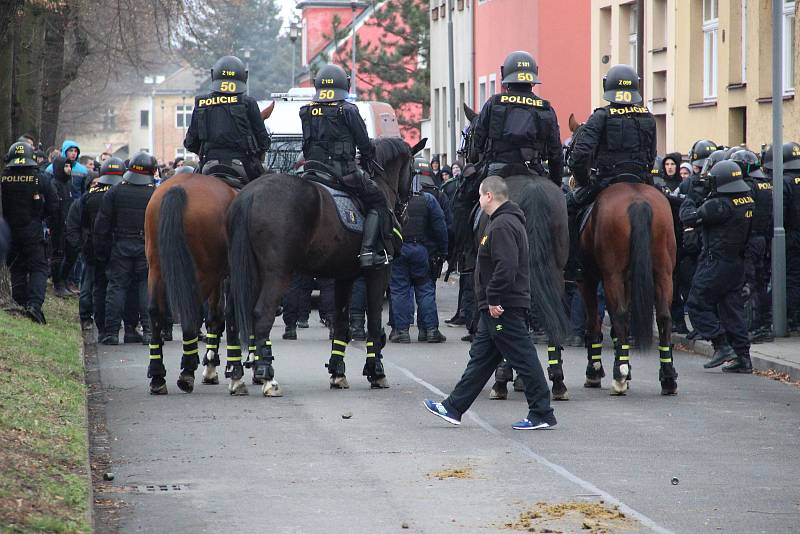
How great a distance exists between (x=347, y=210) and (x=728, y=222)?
431 cm

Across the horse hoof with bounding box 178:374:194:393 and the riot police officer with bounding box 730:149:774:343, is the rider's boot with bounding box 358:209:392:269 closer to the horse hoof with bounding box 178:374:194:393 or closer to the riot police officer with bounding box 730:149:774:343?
the horse hoof with bounding box 178:374:194:393

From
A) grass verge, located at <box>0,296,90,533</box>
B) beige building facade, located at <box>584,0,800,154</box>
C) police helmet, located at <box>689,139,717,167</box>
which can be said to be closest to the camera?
grass verge, located at <box>0,296,90,533</box>

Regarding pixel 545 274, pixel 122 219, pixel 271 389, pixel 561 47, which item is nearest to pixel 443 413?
pixel 545 274

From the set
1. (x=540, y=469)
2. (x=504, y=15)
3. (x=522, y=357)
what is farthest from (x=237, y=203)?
(x=504, y=15)

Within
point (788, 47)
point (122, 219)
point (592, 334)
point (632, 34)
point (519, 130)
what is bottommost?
point (592, 334)

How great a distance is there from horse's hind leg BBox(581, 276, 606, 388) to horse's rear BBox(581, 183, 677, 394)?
359mm

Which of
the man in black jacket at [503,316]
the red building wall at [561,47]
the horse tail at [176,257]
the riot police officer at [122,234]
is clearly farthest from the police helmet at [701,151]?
the red building wall at [561,47]

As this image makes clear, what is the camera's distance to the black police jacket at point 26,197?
17.5 metres

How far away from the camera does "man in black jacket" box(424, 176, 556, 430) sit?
34.8ft

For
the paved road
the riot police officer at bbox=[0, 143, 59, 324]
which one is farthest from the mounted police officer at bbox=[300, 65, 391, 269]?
the riot police officer at bbox=[0, 143, 59, 324]

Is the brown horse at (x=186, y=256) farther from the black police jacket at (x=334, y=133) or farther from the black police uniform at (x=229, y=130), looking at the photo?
the black police jacket at (x=334, y=133)

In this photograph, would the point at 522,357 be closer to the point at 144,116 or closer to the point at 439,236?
the point at 439,236

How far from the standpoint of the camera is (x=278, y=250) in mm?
12211

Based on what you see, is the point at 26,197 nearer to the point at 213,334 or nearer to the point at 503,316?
the point at 213,334
